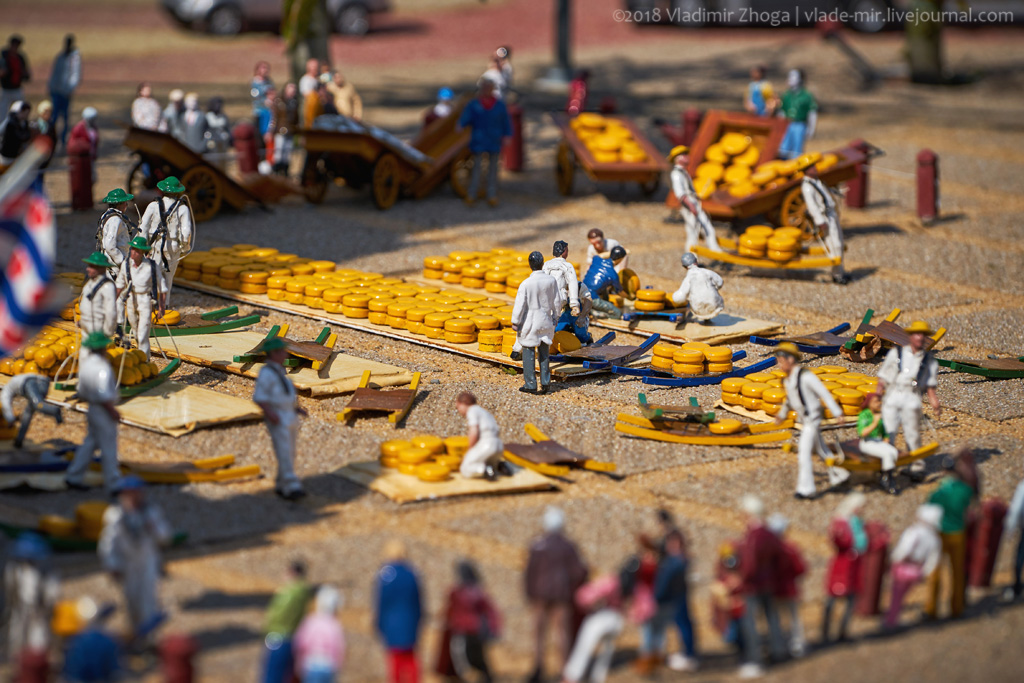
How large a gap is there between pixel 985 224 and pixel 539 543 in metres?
16.6

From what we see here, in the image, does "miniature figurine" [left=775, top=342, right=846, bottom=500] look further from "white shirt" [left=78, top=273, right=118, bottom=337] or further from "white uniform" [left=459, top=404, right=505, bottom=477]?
"white shirt" [left=78, top=273, right=118, bottom=337]

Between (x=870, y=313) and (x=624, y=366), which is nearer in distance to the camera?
(x=624, y=366)

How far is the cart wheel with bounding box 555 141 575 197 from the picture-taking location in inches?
938

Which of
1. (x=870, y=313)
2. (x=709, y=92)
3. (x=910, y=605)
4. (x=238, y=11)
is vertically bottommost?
(x=910, y=605)

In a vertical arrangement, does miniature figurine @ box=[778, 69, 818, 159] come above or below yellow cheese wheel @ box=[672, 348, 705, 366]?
above

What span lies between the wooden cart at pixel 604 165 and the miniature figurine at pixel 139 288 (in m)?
10.3

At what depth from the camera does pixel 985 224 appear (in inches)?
889

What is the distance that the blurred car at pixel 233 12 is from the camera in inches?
1523

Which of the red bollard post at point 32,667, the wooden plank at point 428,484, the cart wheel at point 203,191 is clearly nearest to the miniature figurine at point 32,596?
the red bollard post at point 32,667

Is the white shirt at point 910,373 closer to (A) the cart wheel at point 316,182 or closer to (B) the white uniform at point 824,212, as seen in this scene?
(B) the white uniform at point 824,212

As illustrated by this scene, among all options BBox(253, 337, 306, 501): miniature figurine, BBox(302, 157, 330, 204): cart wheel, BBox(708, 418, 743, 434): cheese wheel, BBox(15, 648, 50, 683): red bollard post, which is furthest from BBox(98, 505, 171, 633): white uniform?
BBox(302, 157, 330, 204): cart wheel

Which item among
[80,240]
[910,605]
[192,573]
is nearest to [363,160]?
[80,240]

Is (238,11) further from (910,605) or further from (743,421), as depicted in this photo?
(910,605)

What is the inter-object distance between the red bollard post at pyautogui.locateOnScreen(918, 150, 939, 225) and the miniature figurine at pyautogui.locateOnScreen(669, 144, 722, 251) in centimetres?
527
